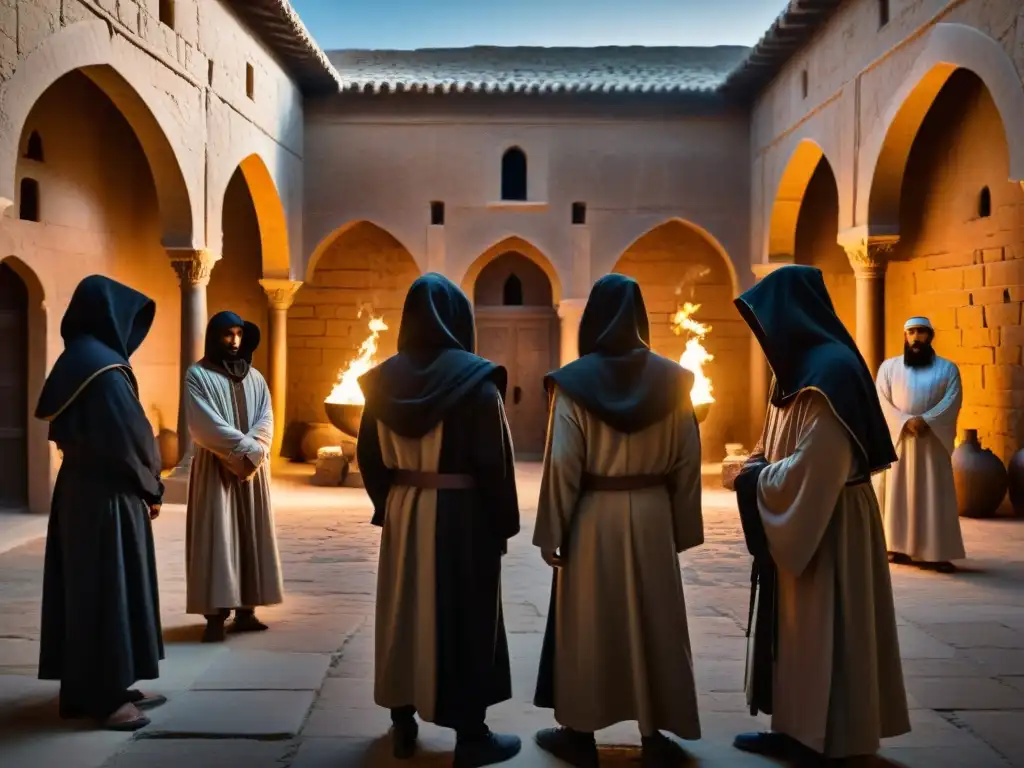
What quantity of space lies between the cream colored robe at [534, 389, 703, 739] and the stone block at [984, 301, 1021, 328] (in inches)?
323

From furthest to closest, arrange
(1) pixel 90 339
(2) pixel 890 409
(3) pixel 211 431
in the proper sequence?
(2) pixel 890 409 → (3) pixel 211 431 → (1) pixel 90 339

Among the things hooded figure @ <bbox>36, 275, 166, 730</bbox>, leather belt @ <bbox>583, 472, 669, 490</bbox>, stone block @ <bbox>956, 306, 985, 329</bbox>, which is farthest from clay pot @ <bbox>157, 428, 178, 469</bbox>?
leather belt @ <bbox>583, 472, 669, 490</bbox>

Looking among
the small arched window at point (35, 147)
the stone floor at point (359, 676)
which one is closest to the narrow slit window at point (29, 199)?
the small arched window at point (35, 147)

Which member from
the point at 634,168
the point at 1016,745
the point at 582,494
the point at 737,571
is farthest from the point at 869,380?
the point at 634,168

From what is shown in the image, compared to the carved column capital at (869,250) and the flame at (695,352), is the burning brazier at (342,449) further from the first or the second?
the carved column capital at (869,250)

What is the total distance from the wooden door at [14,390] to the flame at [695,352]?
694 centimetres

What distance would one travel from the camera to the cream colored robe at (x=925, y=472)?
24.6ft

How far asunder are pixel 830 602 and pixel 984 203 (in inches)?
363

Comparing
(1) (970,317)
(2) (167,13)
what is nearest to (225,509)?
(2) (167,13)

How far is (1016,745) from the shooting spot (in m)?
4.08

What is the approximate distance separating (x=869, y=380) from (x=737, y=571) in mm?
4220

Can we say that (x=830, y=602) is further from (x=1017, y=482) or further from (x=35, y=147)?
(x=35, y=147)

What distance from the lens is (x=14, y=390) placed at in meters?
10.5

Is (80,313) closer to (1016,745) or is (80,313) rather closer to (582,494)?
(582,494)
